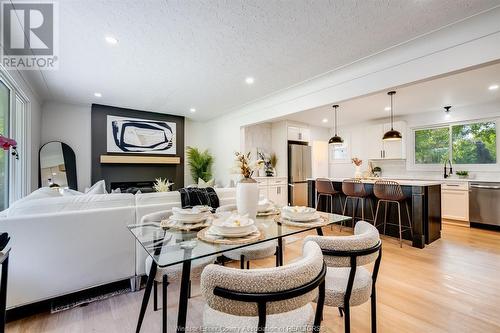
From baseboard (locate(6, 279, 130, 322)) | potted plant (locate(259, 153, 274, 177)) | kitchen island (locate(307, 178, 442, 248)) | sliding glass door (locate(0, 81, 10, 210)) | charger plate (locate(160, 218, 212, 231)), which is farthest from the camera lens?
potted plant (locate(259, 153, 274, 177))

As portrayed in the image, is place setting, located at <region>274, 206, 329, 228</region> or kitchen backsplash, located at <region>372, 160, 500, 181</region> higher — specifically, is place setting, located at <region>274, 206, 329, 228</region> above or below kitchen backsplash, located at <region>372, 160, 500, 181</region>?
below

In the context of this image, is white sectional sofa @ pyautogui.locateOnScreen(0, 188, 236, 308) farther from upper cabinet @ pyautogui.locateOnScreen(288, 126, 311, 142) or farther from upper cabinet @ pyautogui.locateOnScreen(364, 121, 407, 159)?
upper cabinet @ pyautogui.locateOnScreen(364, 121, 407, 159)

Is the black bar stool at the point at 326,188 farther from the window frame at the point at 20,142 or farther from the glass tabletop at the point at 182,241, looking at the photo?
the window frame at the point at 20,142

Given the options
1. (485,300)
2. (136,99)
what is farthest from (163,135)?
(485,300)

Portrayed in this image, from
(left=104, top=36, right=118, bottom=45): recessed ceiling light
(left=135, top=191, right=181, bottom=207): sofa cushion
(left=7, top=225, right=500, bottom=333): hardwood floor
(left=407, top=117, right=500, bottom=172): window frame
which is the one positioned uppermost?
(left=104, top=36, right=118, bottom=45): recessed ceiling light

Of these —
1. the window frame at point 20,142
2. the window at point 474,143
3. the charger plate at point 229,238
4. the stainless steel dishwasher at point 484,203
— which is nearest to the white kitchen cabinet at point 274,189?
the stainless steel dishwasher at point 484,203

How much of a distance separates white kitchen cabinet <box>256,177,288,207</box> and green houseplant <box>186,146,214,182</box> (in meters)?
1.61

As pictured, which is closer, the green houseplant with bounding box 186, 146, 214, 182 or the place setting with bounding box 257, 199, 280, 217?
the place setting with bounding box 257, 199, 280, 217

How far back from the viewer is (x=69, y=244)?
6.21 ft

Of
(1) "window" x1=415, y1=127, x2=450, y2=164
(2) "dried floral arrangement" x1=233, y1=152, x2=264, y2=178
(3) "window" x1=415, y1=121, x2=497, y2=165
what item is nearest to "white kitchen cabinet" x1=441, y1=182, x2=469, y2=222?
(3) "window" x1=415, y1=121, x2=497, y2=165

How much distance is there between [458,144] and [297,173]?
11.3ft

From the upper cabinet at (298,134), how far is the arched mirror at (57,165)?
4.88m

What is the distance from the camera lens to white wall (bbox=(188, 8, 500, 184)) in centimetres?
207

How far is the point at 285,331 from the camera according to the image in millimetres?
944
